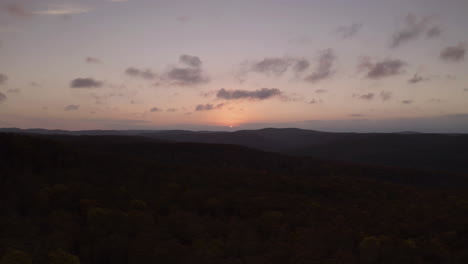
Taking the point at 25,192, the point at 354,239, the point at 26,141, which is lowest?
the point at 354,239

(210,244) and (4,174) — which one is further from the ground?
(4,174)

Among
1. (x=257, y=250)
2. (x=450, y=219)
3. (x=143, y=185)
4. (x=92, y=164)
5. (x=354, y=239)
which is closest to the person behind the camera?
(x=257, y=250)

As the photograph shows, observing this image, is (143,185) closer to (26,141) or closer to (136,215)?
(136,215)

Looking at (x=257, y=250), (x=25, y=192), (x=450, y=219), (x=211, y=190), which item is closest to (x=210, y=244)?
(x=257, y=250)

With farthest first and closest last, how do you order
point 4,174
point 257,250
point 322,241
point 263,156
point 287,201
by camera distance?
point 263,156 → point 287,201 → point 4,174 → point 322,241 → point 257,250

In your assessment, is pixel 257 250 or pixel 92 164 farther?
pixel 92 164

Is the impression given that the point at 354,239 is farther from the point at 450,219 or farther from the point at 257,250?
the point at 450,219

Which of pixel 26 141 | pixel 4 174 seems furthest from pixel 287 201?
pixel 26 141
